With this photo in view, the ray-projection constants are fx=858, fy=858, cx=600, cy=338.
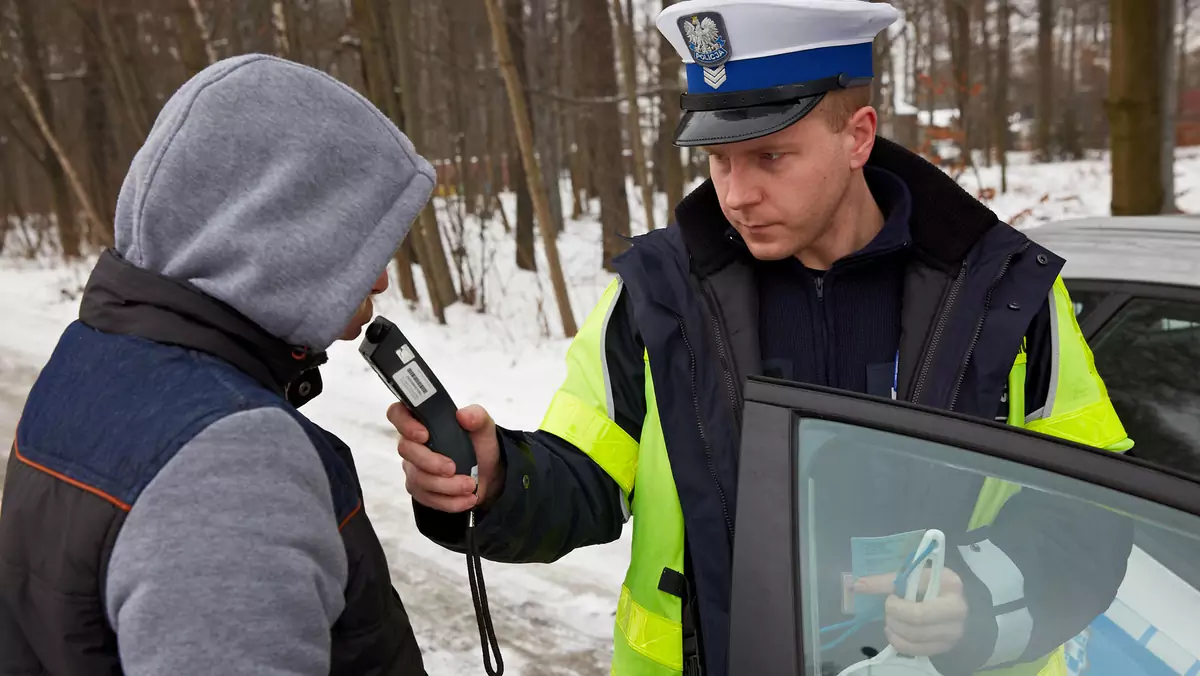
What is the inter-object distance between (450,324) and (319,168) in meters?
8.17

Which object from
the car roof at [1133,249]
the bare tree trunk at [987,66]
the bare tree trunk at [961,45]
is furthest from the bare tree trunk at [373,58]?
the bare tree trunk at [987,66]

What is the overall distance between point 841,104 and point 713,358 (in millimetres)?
606

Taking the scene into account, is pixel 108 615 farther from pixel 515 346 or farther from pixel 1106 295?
pixel 515 346

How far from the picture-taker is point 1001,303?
1.62m

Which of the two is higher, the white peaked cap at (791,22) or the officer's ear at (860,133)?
the white peaked cap at (791,22)

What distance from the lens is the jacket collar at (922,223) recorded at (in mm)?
1728

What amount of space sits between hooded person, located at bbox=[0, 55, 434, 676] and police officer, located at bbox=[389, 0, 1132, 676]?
1.15 feet

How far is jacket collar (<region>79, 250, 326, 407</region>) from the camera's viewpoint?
42.8 inches

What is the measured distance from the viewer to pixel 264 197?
1.10 m

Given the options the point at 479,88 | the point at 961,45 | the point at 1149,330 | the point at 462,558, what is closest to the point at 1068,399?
the point at 1149,330

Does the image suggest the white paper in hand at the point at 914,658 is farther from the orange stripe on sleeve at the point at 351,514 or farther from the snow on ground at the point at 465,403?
the snow on ground at the point at 465,403

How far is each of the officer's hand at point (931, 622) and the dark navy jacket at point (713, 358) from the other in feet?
1.19

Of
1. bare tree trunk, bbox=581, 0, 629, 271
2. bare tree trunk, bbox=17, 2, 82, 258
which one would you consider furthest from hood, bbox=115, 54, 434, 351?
bare tree trunk, bbox=17, 2, 82, 258

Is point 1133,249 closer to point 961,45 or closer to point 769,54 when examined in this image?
point 769,54
